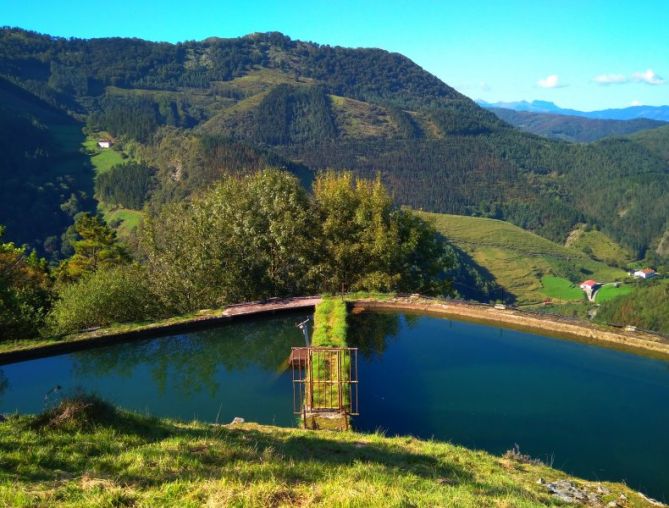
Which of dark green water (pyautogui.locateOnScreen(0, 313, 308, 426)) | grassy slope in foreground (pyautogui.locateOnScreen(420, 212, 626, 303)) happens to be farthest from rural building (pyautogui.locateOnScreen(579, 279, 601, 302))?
dark green water (pyautogui.locateOnScreen(0, 313, 308, 426))

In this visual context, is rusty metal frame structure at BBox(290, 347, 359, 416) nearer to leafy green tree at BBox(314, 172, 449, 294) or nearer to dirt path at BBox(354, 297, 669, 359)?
dirt path at BBox(354, 297, 669, 359)

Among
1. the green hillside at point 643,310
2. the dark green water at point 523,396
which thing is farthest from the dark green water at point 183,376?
the green hillside at point 643,310

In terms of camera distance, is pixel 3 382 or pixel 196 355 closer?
pixel 3 382

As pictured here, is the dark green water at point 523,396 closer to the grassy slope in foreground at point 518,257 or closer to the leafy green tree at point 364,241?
the leafy green tree at point 364,241

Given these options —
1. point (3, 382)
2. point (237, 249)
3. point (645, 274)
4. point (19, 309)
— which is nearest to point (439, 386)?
point (237, 249)

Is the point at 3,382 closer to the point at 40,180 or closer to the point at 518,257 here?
the point at 40,180

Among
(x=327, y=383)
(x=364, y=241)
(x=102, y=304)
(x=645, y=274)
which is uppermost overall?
(x=364, y=241)

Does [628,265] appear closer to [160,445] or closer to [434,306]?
[434,306]
